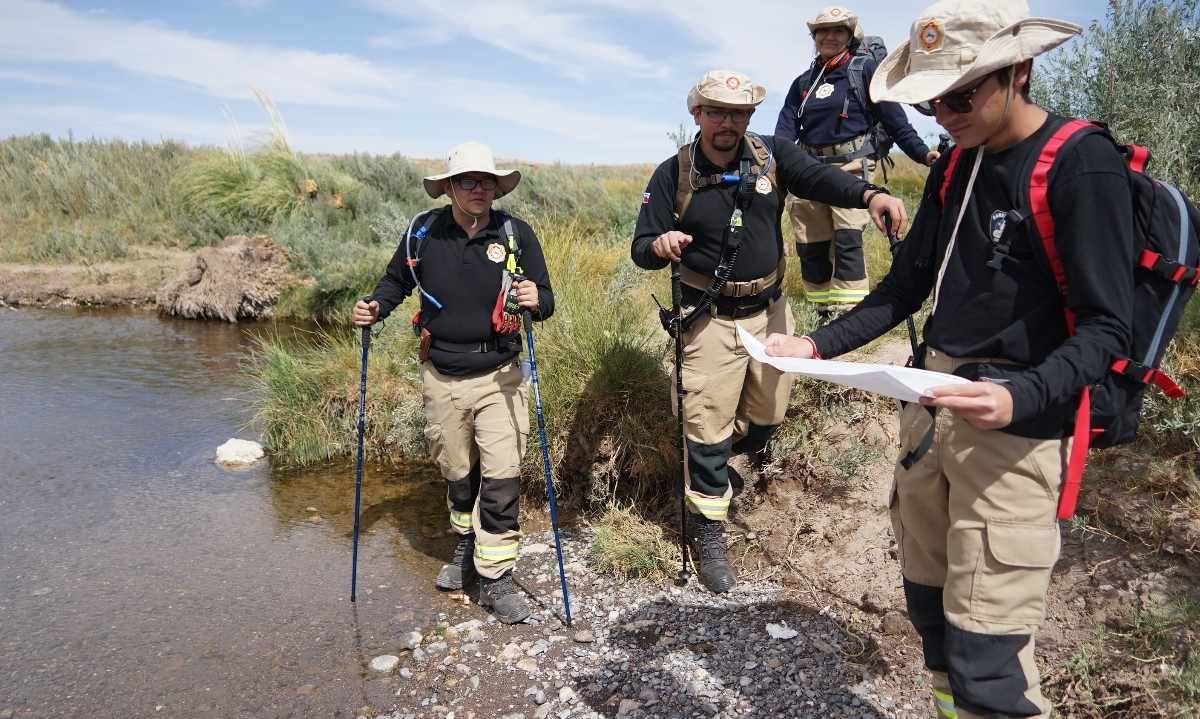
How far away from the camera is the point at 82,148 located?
65.6 feet

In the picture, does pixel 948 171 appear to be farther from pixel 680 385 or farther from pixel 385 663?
pixel 385 663

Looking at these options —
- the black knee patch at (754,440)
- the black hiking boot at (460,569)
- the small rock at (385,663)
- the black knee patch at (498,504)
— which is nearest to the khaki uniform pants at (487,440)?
the black knee patch at (498,504)

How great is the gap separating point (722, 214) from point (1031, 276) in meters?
2.15

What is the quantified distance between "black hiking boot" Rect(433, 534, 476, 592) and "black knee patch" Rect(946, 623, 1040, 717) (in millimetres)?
3022

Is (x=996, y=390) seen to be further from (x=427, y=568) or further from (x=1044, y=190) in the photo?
(x=427, y=568)

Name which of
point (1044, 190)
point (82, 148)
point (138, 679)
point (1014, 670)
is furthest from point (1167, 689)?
point (82, 148)

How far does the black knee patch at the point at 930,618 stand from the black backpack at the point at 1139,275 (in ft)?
1.89

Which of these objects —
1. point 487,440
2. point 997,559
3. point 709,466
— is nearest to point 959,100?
point 997,559

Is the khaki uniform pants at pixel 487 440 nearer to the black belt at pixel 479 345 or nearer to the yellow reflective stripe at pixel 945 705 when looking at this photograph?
the black belt at pixel 479 345

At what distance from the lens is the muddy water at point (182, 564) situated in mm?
3809

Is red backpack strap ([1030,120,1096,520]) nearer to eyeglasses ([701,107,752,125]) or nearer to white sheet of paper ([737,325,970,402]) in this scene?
white sheet of paper ([737,325,970,402])

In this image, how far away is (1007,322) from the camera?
82.7 inches

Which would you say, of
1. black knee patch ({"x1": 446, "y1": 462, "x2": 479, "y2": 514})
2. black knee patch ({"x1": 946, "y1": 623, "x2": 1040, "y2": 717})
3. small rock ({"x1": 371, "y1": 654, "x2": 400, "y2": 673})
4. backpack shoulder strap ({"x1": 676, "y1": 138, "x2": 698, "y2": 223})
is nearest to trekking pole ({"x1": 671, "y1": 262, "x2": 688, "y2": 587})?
backpack shoulder strap ({"x1": 676, "y1": 138, "x2": 698, "y2": 223})

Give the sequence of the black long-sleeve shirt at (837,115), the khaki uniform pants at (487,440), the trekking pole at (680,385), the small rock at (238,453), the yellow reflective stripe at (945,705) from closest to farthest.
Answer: the yellow reflective stripe at (945,705)
the trekking pole at (680,385)
the khaki uniform pants at (487,440)
the black long-sleeve shirt at (837,115)
the small rock at (238,453)
